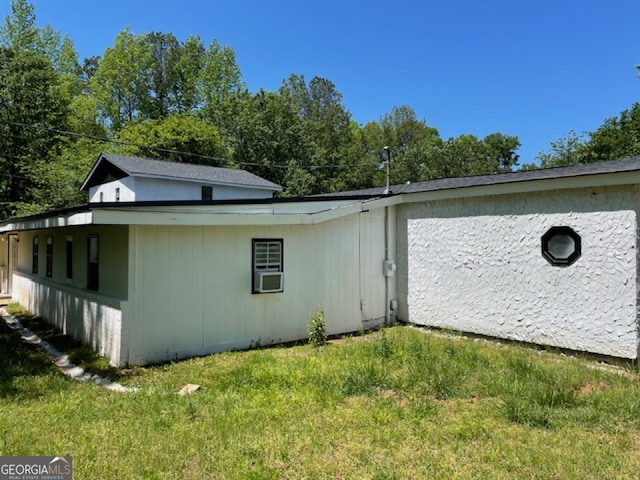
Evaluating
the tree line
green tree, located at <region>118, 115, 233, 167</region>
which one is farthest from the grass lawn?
green tree, located at <region>118, 115, 233, 167</region>

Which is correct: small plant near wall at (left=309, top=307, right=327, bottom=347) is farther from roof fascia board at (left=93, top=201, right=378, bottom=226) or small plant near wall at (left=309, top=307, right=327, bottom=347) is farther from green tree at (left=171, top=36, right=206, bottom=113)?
green tree at (left=171, top=36, right=206, bottom=113)

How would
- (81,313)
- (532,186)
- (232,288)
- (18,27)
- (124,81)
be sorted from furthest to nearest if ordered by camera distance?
1. (124,81)
2. (18,27)
3. (81,313)
4. (232,288)
5. (532,186)

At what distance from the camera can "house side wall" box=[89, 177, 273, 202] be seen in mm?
17547

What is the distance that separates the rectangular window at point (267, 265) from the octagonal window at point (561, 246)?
14.7 feet

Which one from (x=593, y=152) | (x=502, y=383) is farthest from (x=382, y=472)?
(x=593, y=152)

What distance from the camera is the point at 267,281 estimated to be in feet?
23.7

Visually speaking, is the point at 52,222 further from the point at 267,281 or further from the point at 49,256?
the point at 267,281

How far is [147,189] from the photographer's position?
58.1ft

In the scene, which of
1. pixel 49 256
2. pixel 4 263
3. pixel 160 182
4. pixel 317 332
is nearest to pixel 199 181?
pixel 160 182

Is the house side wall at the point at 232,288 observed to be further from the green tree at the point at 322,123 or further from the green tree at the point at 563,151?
the green tree at the point at 563,151

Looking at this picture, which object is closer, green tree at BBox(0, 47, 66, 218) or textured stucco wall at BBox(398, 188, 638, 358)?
textured stucco wall at BBox(398, 188, 638, 358)

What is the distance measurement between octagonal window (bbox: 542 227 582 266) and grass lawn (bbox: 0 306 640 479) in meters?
1.58

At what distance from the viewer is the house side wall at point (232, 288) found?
6172mm

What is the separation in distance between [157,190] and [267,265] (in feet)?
41.0
